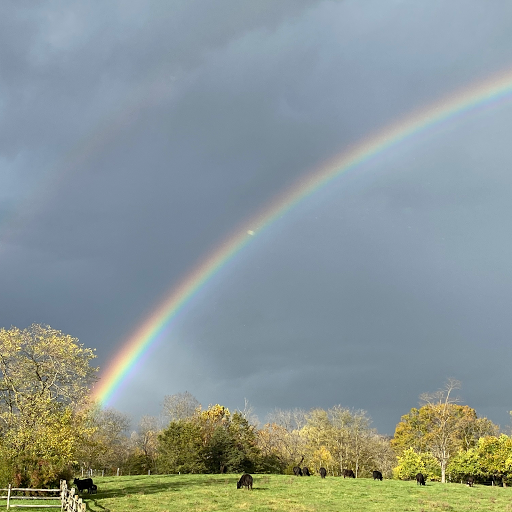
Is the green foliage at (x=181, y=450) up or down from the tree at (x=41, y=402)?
down

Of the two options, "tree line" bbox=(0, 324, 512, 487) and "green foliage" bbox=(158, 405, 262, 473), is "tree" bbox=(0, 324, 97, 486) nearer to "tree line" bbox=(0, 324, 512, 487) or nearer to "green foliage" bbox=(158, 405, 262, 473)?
"tree line" bbox=(0, 324, 512, 487)

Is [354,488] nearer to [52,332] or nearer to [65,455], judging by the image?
[65,455]

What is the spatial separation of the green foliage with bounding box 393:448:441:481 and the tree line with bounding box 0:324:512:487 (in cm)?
15

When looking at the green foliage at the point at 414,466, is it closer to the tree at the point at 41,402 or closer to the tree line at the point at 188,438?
the tree line at the point at 188,438

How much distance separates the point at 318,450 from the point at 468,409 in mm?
39625

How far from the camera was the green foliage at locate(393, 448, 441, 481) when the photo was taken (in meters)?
69.6

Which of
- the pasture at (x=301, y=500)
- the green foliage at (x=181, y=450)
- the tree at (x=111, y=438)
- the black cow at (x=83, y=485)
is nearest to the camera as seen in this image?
the pasture at (x=301, y=500)

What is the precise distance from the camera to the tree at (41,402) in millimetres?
34375

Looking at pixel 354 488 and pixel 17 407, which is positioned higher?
pixel 17 407

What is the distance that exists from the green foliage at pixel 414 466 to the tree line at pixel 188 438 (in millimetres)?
147

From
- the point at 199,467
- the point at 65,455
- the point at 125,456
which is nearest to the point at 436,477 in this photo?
the point at 199,467

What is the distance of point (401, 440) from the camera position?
9806 cm

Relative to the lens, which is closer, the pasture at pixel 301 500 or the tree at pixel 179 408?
the pasture at pixel 301 500

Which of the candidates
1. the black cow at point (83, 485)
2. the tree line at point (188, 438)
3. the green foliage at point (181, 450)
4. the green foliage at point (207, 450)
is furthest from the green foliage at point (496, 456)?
the black cow at point (83, 485)
